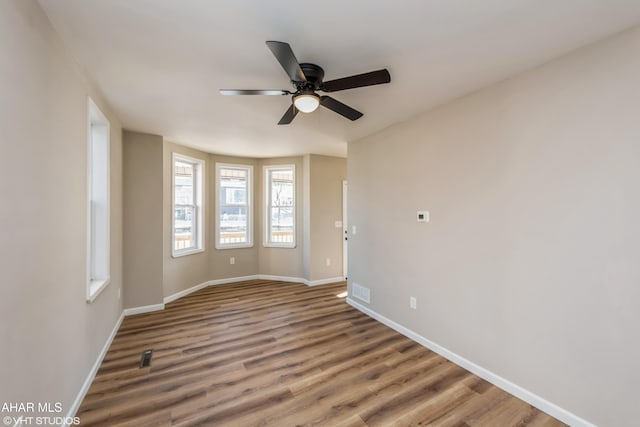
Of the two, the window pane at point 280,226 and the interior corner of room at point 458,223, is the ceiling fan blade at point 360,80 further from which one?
the window pane at point 280,226

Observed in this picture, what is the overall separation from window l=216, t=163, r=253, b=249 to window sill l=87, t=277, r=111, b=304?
2531 millimetres

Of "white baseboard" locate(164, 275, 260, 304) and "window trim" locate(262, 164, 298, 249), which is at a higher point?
"window trim" locate(262, 164, 298, 249)

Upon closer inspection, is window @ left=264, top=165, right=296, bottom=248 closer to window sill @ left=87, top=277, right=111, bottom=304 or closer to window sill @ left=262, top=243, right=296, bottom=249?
window sill @ left=262, top=243, right=296, bottom=249

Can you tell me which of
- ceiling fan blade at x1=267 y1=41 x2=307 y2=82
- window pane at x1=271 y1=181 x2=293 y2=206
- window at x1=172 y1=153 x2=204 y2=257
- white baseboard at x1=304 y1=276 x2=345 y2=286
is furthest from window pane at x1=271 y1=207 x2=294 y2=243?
ceiling fan blade at x1=267 y1=41 x2=307 y2=82

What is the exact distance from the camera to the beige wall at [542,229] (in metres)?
1.63

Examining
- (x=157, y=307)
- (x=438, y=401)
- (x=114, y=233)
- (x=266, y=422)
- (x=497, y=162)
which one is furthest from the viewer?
(x=157, y=307)

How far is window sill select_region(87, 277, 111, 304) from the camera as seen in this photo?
7.17 feet

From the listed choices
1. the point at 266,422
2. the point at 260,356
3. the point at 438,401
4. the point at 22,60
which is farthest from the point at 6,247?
the point at 438,401

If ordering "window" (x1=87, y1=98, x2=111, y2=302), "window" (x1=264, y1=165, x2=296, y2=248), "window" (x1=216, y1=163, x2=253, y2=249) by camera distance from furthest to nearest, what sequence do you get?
"window" (x1=264, y1=165, x2=296, y2=248) < "window" (x1=216, y1=163, x2=253, y2=249) < "window" (x1=87, y1=98, x2=111, y2=302)

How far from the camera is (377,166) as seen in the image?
362 centimetres

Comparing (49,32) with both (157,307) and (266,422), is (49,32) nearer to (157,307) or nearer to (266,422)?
(266,422)

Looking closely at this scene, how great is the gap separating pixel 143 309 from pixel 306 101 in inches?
145

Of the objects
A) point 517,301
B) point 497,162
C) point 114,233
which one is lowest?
point 517,301

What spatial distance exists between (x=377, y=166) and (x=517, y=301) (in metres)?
2.14
